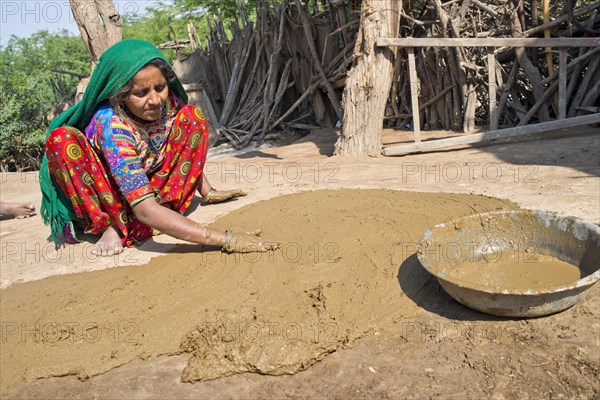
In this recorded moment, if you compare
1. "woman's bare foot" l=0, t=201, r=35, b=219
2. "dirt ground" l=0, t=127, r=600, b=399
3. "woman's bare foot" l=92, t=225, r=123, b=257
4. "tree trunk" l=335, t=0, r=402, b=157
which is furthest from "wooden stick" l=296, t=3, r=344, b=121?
"woman's bare foot" l=92, t=225, r=123, b=257

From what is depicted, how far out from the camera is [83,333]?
2.38 metres

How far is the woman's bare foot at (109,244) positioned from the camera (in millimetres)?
3195

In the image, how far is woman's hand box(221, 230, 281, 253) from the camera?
289cm

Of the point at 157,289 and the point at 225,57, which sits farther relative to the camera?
the point at 225,57

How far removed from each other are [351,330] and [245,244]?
Answer: 0.95 m

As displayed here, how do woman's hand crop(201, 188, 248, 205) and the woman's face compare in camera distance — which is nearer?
the woman's face

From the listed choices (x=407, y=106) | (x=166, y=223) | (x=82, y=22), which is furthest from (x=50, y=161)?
(x=407, y=106)

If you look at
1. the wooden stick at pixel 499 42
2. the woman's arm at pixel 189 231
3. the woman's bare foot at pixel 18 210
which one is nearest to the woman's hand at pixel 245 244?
the woman's arm at pixel 189 231

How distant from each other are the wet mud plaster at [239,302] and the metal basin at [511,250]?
20 centimetres

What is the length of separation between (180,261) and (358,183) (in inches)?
66.9

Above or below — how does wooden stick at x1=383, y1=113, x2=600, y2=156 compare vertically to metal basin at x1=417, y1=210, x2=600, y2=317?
above

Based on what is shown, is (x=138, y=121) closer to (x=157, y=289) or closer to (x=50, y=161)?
(x=50, y=161)

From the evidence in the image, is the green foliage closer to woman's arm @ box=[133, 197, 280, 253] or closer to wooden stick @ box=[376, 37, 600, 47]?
wooden stick @ box=[376, 37, 600, 47]

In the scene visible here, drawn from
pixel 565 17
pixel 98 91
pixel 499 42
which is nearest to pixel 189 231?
pixel 98 91
